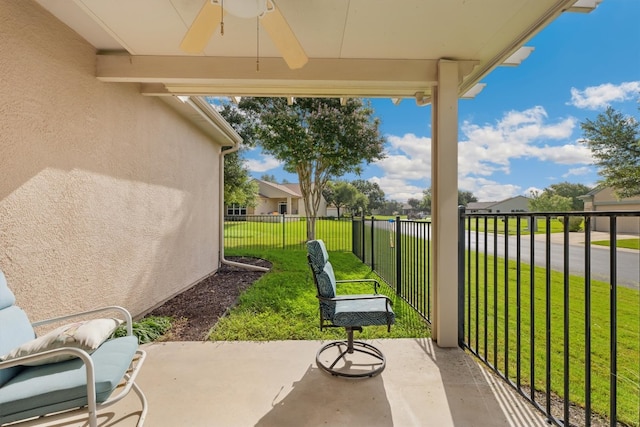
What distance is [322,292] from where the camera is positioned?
260cm

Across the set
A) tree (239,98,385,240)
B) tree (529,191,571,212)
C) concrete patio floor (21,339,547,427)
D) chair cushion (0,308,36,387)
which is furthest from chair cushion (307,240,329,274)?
tree (529,191,571,212)

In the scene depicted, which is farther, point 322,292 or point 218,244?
point 218,244

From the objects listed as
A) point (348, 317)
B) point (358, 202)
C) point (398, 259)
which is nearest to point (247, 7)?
point (348, 317)

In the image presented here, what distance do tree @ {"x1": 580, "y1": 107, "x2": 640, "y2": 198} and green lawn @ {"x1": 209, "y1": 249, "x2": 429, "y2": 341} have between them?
12797 millimetres

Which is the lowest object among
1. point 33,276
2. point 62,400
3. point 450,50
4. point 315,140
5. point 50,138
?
point 62,400

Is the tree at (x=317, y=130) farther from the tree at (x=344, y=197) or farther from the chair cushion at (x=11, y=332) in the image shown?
the tree at (x=344, y=197)

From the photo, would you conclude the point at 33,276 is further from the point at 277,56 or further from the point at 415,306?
the point at 415,306

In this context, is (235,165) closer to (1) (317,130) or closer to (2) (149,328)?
(1) (317,130)

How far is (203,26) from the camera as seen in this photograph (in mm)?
→ 1941

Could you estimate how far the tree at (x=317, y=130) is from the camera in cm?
939

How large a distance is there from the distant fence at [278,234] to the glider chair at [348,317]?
7.98 m

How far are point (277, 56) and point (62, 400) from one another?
10.3 feet

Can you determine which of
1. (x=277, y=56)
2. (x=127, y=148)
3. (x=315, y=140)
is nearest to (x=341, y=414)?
(x=277, y=56)

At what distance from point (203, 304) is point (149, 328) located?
43.3 inches
